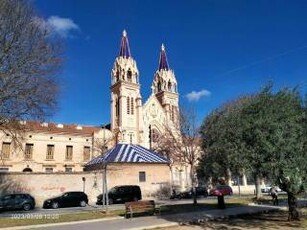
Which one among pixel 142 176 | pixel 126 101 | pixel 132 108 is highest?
pixel 126 101

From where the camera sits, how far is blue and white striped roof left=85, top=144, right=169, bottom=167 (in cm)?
3897

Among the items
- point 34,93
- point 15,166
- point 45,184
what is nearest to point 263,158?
point 34,93

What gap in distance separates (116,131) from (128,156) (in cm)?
2536

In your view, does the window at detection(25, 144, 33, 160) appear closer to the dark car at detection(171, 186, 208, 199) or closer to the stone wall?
the stone wall

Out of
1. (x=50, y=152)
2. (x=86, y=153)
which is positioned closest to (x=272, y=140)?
(x=50, y=152)

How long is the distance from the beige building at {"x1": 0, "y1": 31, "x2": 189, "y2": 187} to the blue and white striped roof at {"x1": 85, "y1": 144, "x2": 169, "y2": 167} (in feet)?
22.8

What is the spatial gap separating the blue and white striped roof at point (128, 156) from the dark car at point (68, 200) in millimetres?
5633

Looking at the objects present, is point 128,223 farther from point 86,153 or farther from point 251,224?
point 86,153

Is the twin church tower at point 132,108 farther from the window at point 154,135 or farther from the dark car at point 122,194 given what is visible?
the dark car at point 122,194

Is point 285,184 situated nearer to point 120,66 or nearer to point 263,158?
point 263,158

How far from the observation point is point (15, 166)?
5219 cm

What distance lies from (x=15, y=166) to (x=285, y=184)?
43.8 meters

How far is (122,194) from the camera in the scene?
115 ft

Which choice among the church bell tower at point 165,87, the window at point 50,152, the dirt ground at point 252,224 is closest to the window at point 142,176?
the dirt ground at point 252,224
